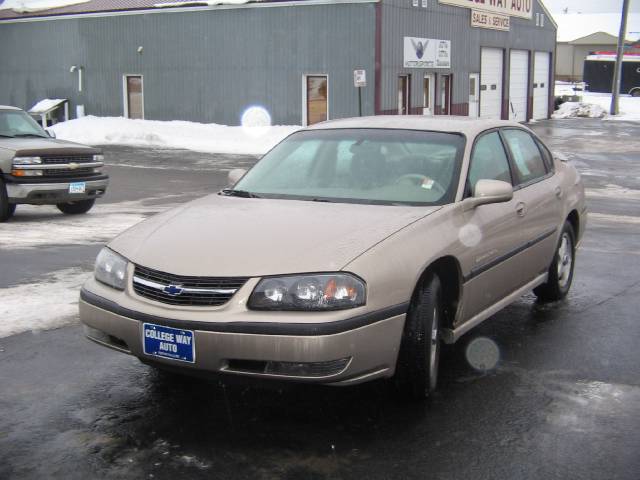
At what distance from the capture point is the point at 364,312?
402 cm

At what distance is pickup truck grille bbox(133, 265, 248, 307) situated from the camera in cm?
404

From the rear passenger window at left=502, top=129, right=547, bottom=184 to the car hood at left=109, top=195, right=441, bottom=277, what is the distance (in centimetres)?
150

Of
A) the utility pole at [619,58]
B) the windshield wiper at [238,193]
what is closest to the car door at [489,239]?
the windshield wiper at [238,193]

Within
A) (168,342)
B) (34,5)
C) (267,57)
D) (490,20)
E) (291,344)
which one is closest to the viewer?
(291,344)

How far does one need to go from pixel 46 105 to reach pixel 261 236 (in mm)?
31712

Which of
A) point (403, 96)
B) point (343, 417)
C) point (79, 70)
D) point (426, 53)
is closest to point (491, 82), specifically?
point (426, 53)

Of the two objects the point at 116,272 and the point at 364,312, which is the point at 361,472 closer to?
the point at 364,312

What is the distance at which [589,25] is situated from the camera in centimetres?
8394

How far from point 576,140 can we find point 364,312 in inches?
1074

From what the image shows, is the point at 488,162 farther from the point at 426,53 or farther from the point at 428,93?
the point at 428,93

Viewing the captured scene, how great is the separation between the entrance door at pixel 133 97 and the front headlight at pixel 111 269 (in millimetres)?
28711

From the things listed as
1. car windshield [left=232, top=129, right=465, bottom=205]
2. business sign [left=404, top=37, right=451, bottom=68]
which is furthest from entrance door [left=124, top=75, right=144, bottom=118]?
car windshield [left=232, top=129, right=465, bottom=205]

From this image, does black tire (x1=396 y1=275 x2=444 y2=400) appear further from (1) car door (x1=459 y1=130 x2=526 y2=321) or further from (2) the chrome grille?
(2) the chrome grille

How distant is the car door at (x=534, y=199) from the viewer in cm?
585
